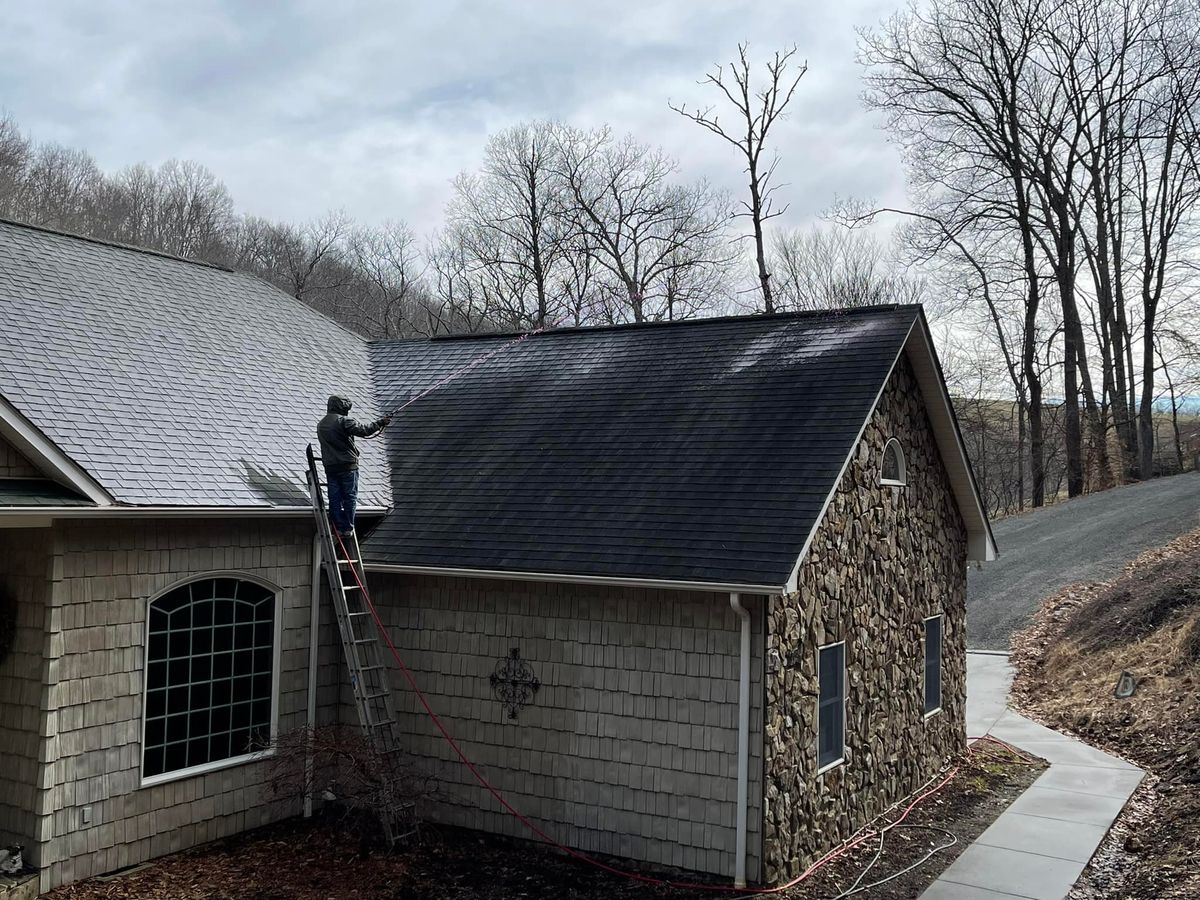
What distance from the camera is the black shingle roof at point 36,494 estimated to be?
7.87 metres

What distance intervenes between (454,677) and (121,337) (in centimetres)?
518

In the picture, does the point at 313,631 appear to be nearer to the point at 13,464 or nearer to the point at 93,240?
the point at 13,464

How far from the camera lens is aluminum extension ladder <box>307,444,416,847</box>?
30.9 ft

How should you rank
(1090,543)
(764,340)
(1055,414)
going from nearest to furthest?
(764,340) → (1090,543) → (1055,414)

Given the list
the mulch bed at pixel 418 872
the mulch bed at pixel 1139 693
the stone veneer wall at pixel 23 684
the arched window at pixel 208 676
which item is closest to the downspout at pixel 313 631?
the arched window at pixel 208 676

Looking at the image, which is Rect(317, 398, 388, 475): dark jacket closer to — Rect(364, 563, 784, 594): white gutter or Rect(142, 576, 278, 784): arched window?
Rect(364, 563, 784, 594): white gutter

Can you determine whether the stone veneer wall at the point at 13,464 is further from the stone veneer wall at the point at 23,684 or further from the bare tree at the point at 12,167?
the bare tree at the point at 12,167

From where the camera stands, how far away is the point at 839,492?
1005 centimetres

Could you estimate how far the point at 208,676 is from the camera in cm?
970

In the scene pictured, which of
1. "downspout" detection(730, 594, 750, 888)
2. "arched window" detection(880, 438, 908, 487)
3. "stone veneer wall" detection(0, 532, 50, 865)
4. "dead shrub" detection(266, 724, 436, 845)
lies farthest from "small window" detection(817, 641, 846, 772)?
"stone veneer wall" detection(0, 532, 50, 865)

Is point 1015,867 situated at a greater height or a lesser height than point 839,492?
lesser

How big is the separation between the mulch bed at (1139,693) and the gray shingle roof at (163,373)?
27.9 feet

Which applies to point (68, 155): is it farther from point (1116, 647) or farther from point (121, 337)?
point (1116, 647)

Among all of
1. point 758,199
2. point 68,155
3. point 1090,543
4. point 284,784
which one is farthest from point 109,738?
point 68,155
